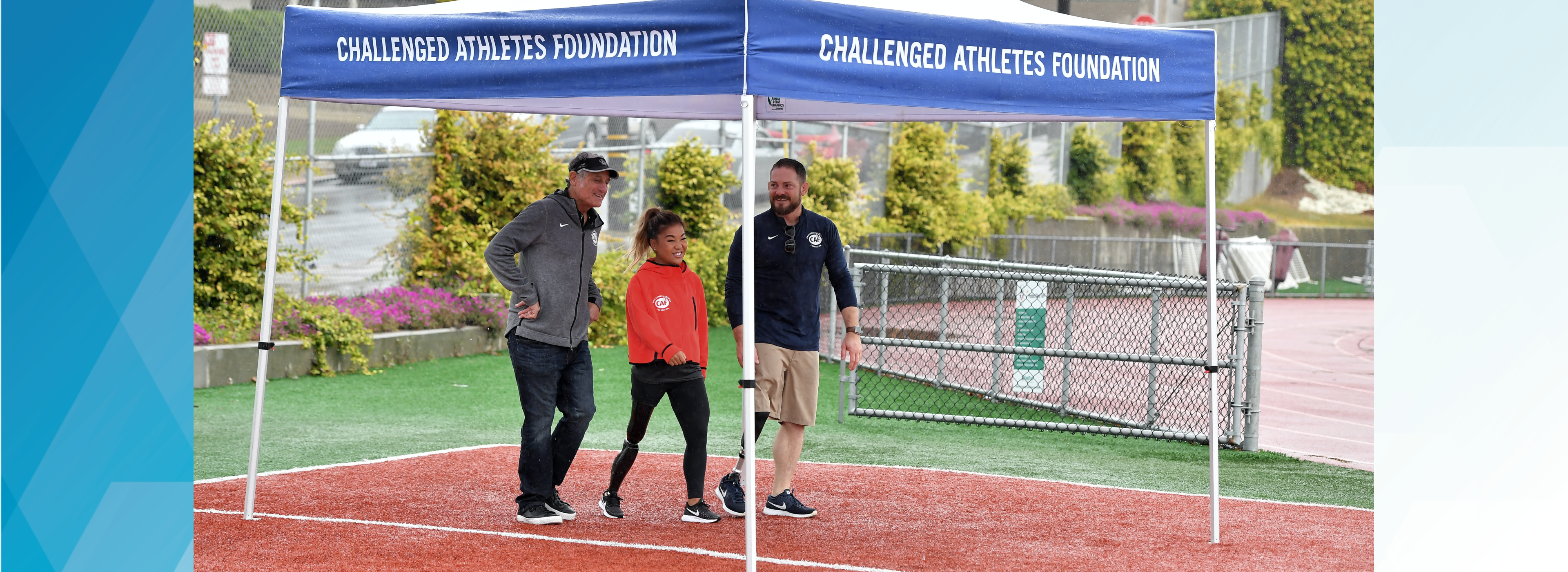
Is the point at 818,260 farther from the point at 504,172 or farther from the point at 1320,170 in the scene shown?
the point at 1320,170

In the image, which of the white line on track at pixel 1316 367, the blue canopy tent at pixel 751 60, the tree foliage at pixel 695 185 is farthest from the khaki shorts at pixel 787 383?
the tree foliage at pixel 695 185

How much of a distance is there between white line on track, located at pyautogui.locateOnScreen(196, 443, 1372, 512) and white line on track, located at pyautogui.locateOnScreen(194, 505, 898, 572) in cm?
83

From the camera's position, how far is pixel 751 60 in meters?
4.82

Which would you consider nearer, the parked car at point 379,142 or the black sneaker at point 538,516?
the black sneaker at point 538,516

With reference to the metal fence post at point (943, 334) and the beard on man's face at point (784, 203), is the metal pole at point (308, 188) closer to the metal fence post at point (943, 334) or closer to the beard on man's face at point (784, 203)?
the metal fence post at point (943, 334)

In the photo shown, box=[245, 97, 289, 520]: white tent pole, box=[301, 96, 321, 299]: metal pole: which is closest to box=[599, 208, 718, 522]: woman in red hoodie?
box=[245, 97, 289, 520]: white tent pole

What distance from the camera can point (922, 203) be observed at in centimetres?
2386

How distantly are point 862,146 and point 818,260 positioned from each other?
1796 centimetres

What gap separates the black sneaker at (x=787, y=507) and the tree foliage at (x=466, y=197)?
8501mm

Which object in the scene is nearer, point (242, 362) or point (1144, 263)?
point (242, 362)

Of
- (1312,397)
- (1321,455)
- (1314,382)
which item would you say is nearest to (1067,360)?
(1321,455)

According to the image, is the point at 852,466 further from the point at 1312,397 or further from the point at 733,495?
the point at 1312,397

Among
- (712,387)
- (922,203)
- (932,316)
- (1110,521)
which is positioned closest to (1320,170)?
(922,203)

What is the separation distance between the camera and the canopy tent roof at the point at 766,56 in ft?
16.2
